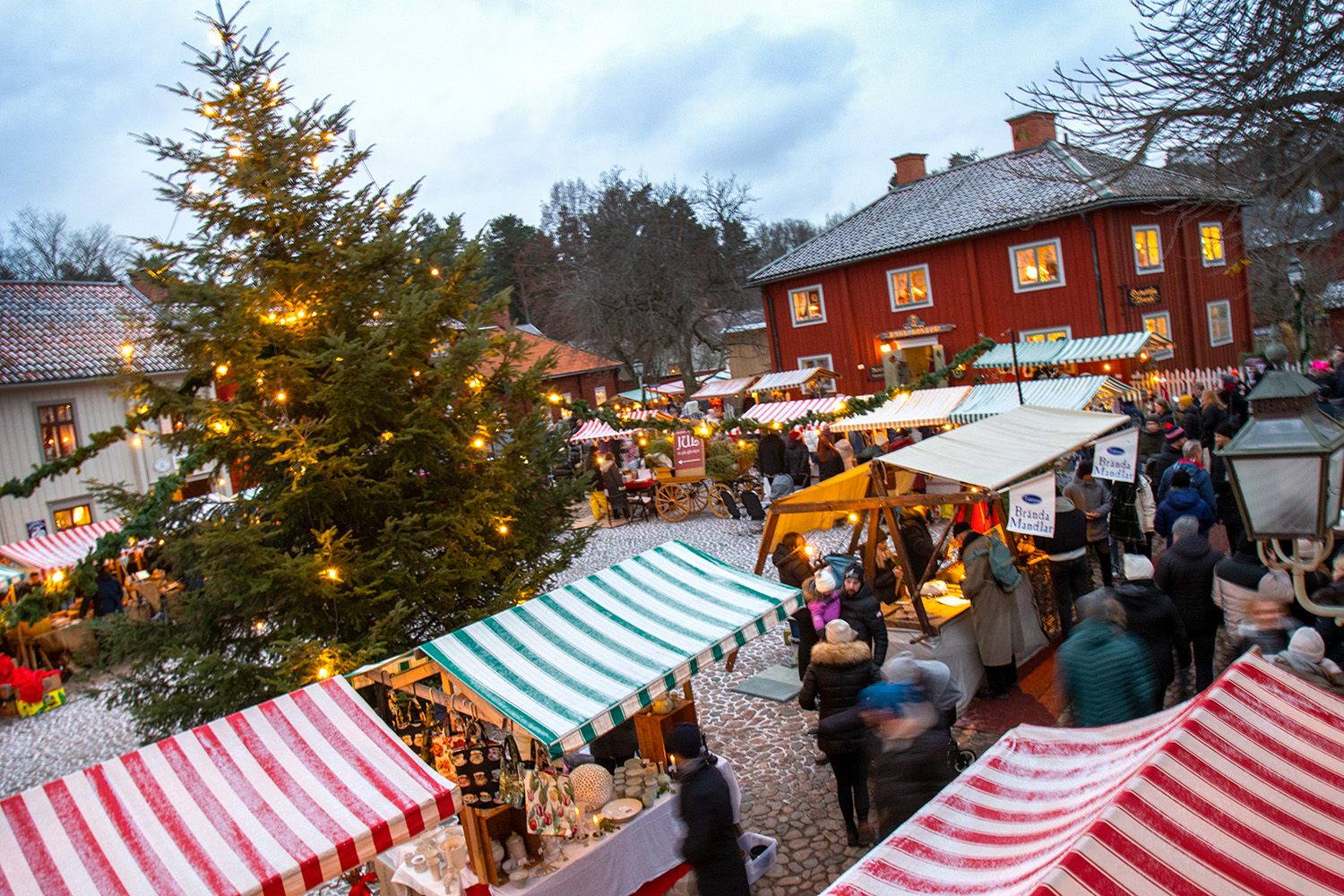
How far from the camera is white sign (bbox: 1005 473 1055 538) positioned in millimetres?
7215

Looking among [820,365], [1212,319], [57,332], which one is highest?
[57,332]

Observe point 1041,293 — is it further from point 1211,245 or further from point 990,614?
point 990,614

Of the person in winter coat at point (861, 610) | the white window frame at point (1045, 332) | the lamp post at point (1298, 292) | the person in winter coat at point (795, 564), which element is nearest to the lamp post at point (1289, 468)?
the person in winter coat at point (861, 610)

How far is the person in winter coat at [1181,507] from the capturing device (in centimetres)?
810

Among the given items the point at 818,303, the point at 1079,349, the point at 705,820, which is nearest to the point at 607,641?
the point at 705,820

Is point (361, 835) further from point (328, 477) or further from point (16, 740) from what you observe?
point (16, 740)

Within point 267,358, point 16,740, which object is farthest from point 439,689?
point 16,740

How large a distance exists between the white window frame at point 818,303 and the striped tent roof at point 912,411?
1185 cm

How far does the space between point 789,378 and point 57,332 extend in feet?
68.4

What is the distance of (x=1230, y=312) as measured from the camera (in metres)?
25.7

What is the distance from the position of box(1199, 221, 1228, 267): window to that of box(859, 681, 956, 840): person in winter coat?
2438 centimetres

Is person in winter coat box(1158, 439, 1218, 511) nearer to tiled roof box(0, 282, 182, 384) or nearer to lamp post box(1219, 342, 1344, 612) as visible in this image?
lamp post box(1219, 342, 1344, 612)

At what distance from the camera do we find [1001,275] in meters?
25.1

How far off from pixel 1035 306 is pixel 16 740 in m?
24.6
